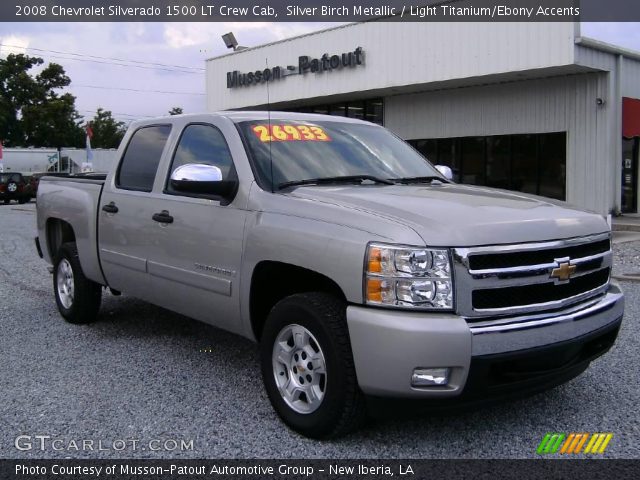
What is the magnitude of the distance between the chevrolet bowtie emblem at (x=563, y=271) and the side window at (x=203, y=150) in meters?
2.04

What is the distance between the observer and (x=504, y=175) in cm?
1995

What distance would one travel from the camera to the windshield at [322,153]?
436 cm

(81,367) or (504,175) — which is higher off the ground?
(504,175)

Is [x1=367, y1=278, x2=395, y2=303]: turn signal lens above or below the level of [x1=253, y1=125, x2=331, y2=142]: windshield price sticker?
below

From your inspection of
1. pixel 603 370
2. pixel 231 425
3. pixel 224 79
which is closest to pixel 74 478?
pixel 231 425

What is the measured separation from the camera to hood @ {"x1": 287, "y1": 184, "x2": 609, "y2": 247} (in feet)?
10.9

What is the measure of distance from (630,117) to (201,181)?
1660 cm

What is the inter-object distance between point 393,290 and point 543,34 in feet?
47.9

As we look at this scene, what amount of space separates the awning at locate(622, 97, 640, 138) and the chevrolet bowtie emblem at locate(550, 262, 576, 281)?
1583cm

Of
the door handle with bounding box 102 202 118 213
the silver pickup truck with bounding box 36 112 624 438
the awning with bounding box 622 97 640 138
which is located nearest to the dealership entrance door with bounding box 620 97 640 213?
the awning with bounding box 622 97 640 138

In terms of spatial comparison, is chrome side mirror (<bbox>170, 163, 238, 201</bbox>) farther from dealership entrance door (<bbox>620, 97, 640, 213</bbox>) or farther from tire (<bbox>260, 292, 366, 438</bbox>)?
dealership entrance door (<bbox>620, 97, 640, 213</bbox>)

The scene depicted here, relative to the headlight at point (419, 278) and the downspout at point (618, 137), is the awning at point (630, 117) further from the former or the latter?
the headlight at point (419, 278)

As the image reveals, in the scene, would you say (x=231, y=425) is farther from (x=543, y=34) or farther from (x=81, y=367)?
(x=543, y=34)

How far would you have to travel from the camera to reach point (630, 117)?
17.9 meters
